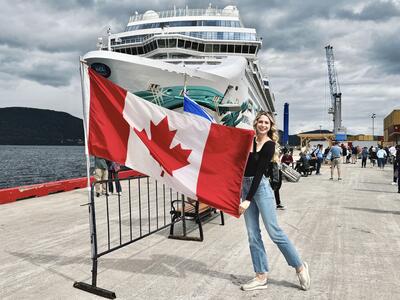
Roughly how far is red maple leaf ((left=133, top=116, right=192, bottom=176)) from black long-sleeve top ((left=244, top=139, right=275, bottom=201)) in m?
Result: 0.74

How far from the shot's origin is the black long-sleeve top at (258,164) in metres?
3.72

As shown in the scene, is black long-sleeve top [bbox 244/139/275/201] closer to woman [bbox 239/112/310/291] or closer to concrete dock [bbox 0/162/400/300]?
woman [bbox 239/112/310/291]

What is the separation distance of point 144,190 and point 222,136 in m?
9.19

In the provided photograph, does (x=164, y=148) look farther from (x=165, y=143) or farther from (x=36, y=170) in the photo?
(x=36, y=170)

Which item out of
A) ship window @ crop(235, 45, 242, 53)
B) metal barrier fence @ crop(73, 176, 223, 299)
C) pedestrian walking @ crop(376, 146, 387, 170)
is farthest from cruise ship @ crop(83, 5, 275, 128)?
pedestrian walking @ crop(376, 146, 387, 170)

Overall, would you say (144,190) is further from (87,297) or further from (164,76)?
(87,297)

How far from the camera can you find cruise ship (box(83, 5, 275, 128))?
14.6m

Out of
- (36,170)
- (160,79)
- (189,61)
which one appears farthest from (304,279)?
(36,170)

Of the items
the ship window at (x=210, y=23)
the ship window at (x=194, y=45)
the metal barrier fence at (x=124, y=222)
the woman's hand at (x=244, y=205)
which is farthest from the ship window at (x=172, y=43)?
the woman's hand at (x=244, y=205)

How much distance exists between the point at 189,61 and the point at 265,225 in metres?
18.7

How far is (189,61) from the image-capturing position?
21.5 meters

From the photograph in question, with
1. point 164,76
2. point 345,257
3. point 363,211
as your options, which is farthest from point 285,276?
point 164,76

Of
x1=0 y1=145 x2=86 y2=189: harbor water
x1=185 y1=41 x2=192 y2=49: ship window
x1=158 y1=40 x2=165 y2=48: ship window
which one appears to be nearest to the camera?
x1=158 y1=40 x2=165 y2=48: ship window

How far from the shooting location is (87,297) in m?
3.84
